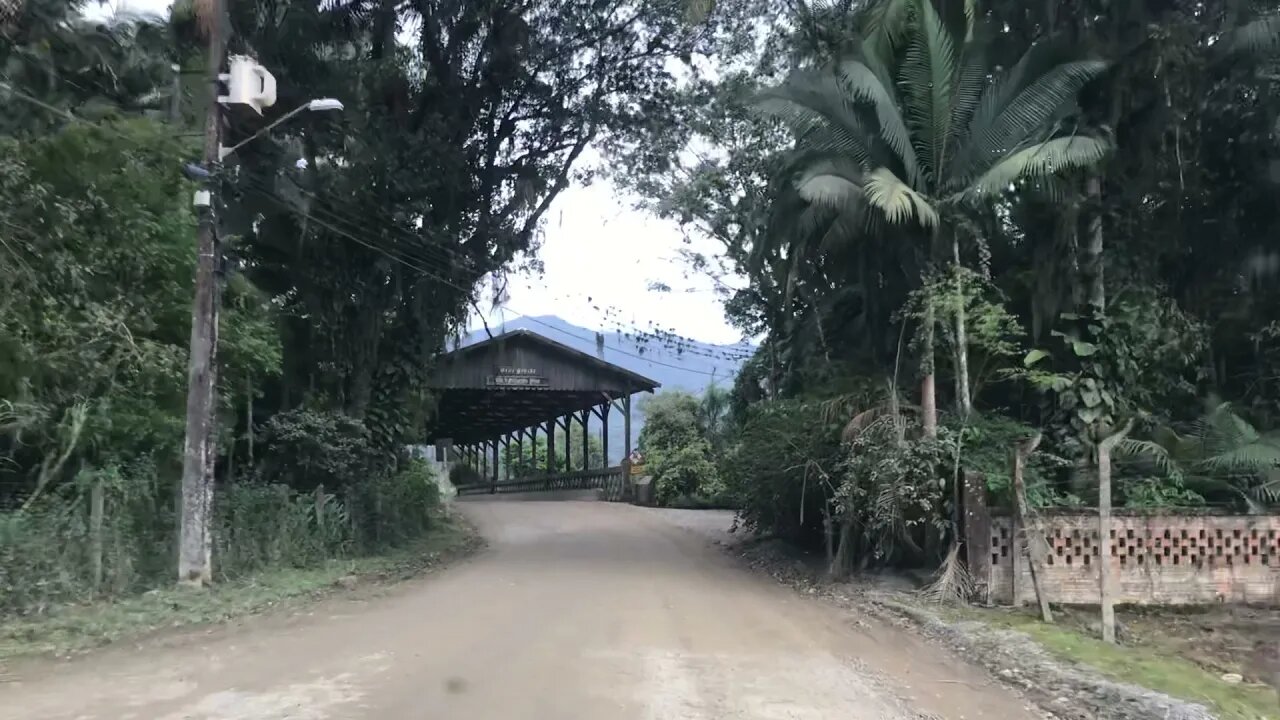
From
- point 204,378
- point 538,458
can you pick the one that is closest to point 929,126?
point 204,378

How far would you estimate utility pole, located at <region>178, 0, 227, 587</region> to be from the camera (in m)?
12.3

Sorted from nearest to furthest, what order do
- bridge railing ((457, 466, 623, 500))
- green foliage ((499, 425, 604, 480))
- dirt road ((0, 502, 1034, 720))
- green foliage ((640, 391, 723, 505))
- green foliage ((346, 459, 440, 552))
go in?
dirt road ((0, 502, 1034, 720))
green foliage ((346, 459, 440, 552))
green foliage ((640, 391, 723, 505))
bridge railing ((457, 466, 623, 500))
green foliage ((499, 425, 604, 480))

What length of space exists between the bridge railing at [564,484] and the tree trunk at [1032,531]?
26070 mm

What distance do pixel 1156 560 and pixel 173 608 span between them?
11672 mm

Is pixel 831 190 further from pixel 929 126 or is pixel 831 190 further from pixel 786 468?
pixel 786 468

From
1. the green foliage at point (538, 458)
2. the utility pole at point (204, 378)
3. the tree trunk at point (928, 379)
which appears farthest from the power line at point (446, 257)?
the green foliage at point (538, 458)

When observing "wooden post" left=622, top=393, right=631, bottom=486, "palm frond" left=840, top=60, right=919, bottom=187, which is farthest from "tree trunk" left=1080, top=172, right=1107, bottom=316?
"wooden post" left=622, top=393, right=631, bottom=486

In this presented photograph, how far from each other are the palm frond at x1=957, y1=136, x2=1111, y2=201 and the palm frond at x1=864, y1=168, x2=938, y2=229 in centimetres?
72

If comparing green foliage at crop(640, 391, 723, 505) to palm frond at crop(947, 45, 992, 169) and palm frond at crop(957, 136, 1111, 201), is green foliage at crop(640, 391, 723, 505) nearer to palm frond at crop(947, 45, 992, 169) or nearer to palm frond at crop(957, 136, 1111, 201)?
palm frond at crop(947, 45, 992, 169)

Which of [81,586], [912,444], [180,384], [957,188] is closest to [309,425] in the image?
[180,384]

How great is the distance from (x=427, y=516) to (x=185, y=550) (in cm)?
992

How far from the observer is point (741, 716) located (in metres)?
6.94

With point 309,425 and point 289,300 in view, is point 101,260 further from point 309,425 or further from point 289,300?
point 289,300

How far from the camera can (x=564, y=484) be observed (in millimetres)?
44281
